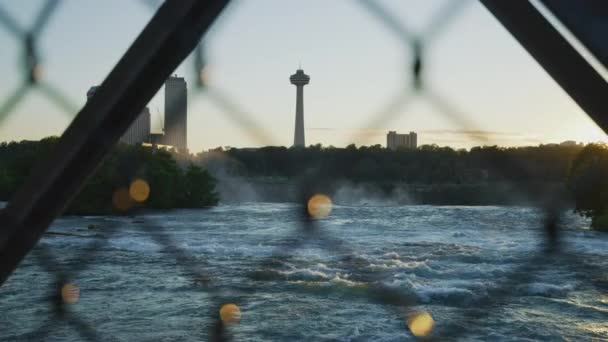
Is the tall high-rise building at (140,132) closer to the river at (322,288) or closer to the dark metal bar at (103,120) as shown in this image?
the dark metal bar at (103,120)

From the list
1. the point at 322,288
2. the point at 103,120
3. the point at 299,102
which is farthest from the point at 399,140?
the point at 322,288

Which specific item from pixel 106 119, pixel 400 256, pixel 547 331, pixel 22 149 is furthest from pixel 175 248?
pixel 400 256

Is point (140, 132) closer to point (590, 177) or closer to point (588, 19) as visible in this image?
point (588, 19)

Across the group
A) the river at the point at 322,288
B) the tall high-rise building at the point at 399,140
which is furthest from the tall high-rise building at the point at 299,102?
the river at the point at 322,288

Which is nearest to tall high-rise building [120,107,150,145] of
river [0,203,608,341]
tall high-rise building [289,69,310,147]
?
tall high-rise building [289,69,310,147]

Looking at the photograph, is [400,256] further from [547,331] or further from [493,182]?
[493,182]

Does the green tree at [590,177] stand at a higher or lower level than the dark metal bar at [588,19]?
lower
